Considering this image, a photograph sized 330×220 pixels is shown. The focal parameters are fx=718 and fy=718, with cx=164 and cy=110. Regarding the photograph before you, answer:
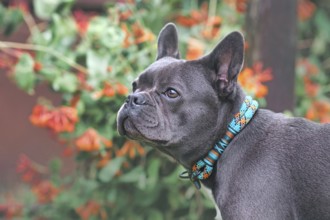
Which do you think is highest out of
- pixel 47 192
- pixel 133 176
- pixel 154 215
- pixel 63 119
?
pixel 63 119

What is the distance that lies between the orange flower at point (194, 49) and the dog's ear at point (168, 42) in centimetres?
93

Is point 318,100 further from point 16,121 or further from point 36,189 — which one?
point 16,121

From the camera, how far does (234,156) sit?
135 inches

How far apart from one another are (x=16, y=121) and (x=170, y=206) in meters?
2.95

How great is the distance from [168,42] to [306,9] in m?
2.69

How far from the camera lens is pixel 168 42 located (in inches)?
157

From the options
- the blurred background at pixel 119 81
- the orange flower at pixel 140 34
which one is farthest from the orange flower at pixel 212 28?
the orange flower at pixel 140 34

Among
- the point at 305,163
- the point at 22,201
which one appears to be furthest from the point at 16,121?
the point at 305,163

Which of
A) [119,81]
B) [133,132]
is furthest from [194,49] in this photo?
[133,132]

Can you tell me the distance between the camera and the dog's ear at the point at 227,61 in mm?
3469

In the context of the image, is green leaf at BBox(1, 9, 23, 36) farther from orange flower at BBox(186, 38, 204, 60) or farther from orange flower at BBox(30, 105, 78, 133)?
orange flower at BBox(186, 38, 204, 60)

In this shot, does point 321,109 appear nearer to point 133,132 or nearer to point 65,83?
point 65,83

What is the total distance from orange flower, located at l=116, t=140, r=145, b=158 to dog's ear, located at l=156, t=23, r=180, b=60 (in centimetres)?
102

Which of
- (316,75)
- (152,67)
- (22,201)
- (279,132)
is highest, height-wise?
(152,67)
